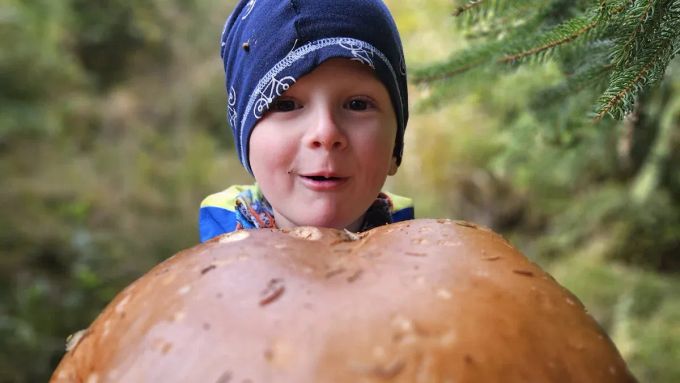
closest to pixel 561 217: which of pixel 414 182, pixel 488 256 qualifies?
pixel 414 182

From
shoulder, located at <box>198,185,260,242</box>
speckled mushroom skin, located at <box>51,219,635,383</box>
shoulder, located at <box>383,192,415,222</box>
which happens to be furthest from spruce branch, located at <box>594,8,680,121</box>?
shoulder, located at <box>198,185,260,242</box>

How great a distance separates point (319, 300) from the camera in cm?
64

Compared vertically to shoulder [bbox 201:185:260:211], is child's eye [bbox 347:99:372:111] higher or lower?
higher

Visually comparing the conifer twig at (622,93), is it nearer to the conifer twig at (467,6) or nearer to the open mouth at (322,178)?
the conifer twig at (467,6)

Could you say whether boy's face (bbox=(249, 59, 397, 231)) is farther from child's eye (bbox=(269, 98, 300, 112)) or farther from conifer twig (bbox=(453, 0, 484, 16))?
conifer twig (bbox=(453, 0, 484, 16))

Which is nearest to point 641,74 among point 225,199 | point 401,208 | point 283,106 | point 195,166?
point 283,106

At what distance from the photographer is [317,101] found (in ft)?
3.84

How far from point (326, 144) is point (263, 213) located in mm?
325

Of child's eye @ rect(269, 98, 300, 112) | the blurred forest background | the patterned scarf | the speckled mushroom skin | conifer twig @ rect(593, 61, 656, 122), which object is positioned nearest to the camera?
the speckled mushroom skin

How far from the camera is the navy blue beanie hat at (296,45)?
1172 millimetres

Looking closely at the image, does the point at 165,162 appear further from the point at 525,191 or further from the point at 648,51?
the point at 648,51

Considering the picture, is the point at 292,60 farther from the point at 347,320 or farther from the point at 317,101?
the point at 347,320

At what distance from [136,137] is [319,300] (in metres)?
5.97

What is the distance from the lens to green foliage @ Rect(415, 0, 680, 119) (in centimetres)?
85
